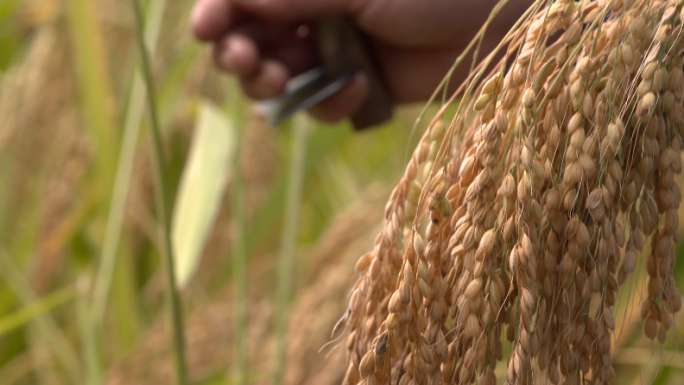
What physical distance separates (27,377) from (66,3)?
1.12m

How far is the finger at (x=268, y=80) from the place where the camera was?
2.81 feet

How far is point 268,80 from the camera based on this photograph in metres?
0.86

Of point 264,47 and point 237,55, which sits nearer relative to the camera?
point 237,55

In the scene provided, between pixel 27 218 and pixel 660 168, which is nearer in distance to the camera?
pixel 660 168

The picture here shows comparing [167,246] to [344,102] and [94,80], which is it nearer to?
[344,102]

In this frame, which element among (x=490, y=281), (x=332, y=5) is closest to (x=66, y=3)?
(x=332, y=5)

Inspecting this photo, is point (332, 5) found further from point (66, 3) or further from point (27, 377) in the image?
point (27, 377)

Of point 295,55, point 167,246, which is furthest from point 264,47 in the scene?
point 167,246

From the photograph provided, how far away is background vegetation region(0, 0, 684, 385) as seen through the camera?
0.97 metres

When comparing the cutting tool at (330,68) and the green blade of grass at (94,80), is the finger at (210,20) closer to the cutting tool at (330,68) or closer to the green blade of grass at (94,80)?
the cutting tool at (330,68)

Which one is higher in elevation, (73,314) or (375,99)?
(375,99)

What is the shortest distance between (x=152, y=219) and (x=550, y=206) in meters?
1.42

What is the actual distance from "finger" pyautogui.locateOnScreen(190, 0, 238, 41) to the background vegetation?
123 millimetres

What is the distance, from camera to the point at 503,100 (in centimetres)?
37
